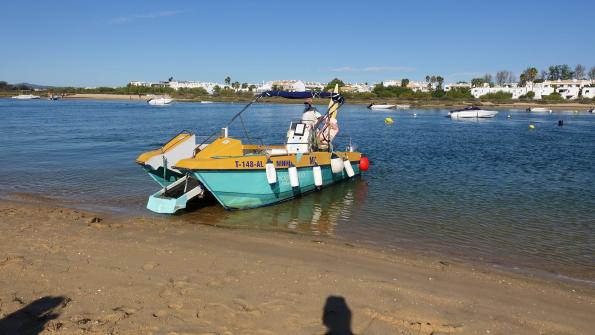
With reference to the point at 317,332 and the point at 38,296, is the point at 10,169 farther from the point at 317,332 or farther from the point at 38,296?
the point at 317,332

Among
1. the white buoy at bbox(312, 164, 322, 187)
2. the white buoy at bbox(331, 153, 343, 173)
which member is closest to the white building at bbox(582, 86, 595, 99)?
the white buoy at bbox(331, 153, 343, 173)

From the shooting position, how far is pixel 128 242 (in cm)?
864

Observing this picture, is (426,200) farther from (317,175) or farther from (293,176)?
(293,176)

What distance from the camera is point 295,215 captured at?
1209 cm

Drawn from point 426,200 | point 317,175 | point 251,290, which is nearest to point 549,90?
point 426,200

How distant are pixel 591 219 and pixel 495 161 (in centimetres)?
1136

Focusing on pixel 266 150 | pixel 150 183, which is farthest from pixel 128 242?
pixel 150 183

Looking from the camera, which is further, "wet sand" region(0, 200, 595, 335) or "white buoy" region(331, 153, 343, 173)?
"white buoy" region(331, 153, 343, 173)

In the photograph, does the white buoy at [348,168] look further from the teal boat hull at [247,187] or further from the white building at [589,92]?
the white building at [589,92]

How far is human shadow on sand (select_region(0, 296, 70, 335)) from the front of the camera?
506 centimetres

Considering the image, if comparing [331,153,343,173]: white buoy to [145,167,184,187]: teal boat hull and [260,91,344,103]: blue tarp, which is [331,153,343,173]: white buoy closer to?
[260,91,344,103]: blue tarp

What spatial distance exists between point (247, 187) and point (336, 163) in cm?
418

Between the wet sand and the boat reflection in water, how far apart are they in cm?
160

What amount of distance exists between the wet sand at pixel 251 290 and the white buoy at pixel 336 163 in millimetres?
5937
